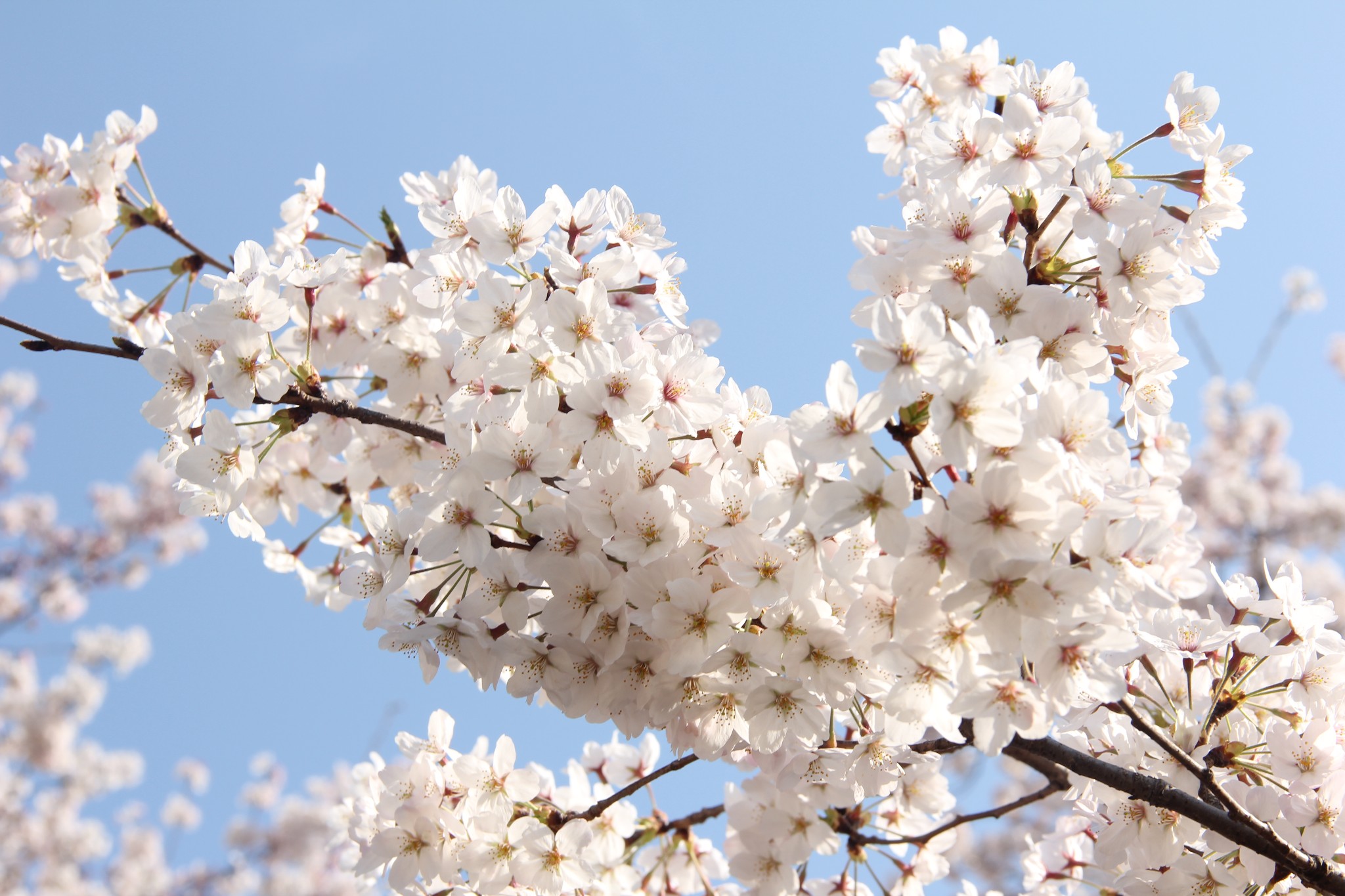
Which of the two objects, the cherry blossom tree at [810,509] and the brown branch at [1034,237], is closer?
the cherry blossom tree at [810,509]

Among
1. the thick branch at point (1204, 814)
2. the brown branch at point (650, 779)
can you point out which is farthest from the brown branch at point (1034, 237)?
the brown branch at point (650, 779)

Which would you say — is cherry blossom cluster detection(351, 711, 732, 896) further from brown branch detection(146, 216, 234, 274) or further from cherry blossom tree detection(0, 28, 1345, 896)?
brown branch detection(146, 216, 234, 274)

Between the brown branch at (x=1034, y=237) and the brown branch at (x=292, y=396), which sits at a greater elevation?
the brown branch at (x=1034, y=237)

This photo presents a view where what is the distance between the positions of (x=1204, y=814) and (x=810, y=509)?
113 cm

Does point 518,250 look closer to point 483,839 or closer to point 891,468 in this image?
point 891,468

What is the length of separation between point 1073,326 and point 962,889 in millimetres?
2007

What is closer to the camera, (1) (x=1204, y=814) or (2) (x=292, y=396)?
(1) (x=1204, y=814)

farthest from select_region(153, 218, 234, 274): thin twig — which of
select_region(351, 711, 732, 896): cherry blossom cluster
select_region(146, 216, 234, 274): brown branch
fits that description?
select_region(351, 711, 732, 896): cherry blossom cluster

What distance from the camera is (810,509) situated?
1.67 m

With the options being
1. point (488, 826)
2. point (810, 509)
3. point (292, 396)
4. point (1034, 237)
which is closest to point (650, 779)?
point (488, 826)

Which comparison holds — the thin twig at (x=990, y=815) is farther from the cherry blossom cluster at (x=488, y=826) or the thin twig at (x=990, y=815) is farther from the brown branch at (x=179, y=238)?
the brown branch at (x=179, y=238)

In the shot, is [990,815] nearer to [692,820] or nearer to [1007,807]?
[1007,807]

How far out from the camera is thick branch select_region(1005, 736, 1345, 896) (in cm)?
189

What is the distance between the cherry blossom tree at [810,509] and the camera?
1.66 metres
